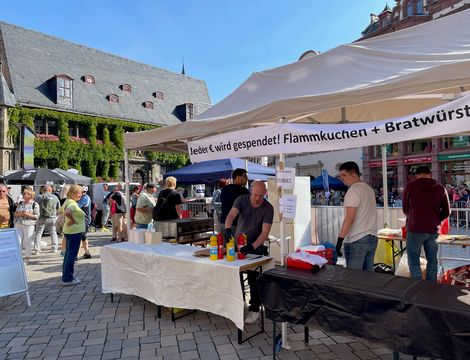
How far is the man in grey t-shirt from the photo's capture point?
12.8 ft

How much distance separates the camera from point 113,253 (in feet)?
15.6

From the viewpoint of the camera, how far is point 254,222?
4055mm

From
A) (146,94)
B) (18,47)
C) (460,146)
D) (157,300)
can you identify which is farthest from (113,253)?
(146,94)

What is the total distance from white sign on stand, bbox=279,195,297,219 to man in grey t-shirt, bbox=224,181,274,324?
1.63 feet

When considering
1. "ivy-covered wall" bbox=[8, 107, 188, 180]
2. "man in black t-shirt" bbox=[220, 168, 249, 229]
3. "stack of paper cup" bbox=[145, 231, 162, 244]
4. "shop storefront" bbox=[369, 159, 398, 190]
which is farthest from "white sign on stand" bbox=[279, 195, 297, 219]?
"shop storefront" bbox=[369, 159, 398, 190]

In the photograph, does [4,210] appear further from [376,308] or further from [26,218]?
[376,308]

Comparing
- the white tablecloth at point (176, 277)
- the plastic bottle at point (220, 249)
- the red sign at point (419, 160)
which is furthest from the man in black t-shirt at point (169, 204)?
the red sign at point (419, 160)

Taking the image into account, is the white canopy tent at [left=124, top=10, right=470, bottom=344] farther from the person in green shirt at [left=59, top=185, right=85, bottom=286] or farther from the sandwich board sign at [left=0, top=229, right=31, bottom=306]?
the sandwich board sign at [left=0, top=229, right=31, bottom=306]

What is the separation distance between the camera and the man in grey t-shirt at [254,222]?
3909 millimetres

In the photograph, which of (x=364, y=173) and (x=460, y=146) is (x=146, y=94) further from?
(x=460, y=146)

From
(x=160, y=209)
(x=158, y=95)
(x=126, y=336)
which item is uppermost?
(x=158, y=95)

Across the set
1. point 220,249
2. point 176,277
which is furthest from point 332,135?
point 176,277

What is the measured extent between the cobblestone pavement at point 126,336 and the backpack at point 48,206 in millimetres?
3620

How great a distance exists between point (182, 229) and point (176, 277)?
4.91 feet
